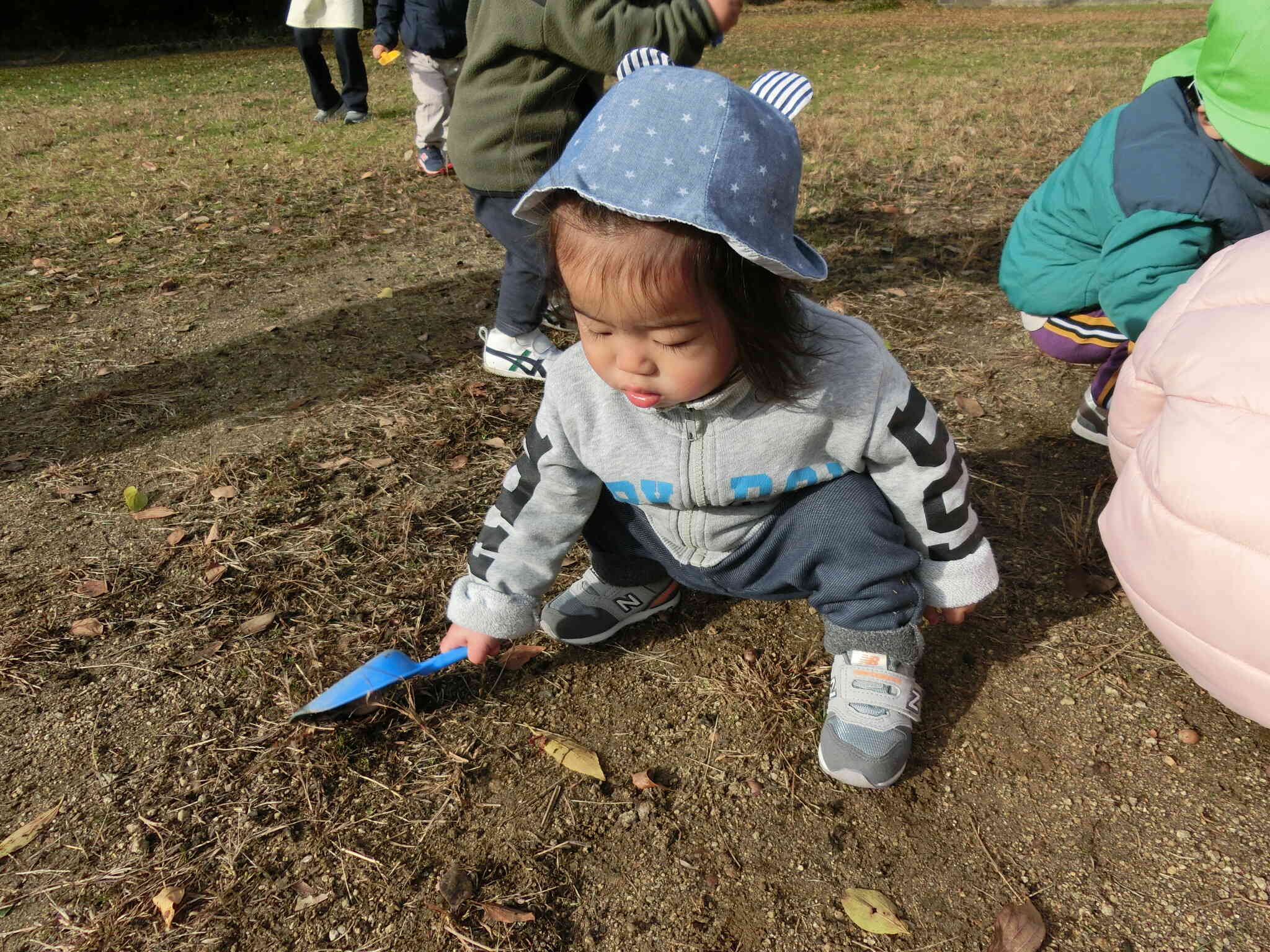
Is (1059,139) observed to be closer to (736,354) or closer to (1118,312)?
(1118,312)

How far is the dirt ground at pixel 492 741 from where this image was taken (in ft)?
5.27

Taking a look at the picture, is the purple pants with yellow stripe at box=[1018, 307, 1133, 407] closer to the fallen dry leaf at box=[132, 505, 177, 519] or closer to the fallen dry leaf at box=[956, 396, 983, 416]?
the fallen dry leaf at box=[956, 396, 983, 416]

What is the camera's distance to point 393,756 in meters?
1.89

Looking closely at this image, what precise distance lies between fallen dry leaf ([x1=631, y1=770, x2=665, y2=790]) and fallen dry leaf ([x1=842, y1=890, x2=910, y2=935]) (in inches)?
17.0

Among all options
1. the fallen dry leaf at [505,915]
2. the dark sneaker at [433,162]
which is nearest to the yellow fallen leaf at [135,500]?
the fallen dry leaf at [505,915]

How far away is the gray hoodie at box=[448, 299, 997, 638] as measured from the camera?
1645 millimetres

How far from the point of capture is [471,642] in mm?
1917

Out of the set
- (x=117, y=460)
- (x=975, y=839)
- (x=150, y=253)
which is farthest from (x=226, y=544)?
(x=150, y=253)

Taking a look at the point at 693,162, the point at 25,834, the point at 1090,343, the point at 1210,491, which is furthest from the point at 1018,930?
the point at 1090,343

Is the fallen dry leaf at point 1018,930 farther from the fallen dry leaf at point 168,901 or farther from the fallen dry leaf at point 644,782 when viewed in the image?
the fallen dry leaf at point 168,901

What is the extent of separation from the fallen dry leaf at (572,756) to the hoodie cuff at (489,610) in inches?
9.8


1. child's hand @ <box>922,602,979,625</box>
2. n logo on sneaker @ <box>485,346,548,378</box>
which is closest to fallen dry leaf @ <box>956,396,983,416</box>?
child's hand @ <box>922,602,979,625</box>

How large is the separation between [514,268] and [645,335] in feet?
6.35

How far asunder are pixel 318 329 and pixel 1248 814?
3624 mm
